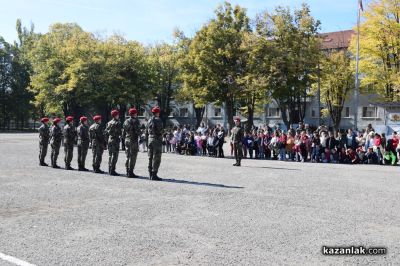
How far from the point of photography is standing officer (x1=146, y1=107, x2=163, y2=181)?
1323 cm

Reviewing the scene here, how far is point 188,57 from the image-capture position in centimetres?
3925

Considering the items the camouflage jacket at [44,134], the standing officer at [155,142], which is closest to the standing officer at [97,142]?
the standing officer at [155,142]

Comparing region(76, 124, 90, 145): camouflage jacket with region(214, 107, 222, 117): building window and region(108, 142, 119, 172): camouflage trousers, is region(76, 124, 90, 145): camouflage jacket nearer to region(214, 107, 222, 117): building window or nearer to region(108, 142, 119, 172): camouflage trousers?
region(108, 142, 119, 172): camouflage trousers

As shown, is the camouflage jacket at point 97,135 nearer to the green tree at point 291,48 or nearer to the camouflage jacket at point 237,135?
the camouflage jacket at point 237,135

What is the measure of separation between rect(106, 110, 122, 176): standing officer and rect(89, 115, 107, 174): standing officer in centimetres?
75

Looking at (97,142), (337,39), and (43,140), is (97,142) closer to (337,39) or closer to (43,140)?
(43,140)

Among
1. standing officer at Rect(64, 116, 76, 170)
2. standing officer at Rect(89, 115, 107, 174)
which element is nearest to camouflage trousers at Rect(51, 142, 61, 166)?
standing officer at Rect(64, 116, 76, 170)

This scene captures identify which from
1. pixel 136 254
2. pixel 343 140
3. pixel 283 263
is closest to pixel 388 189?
pixel 283 263

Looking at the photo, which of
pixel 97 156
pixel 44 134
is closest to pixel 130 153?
pixel 97 156

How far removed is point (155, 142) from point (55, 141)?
5.76 meters

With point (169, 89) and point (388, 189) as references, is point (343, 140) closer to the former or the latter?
point (388, 189)

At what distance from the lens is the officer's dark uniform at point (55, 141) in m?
16.8

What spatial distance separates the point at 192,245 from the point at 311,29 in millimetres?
33533

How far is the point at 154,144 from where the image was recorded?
1326 centimetres
